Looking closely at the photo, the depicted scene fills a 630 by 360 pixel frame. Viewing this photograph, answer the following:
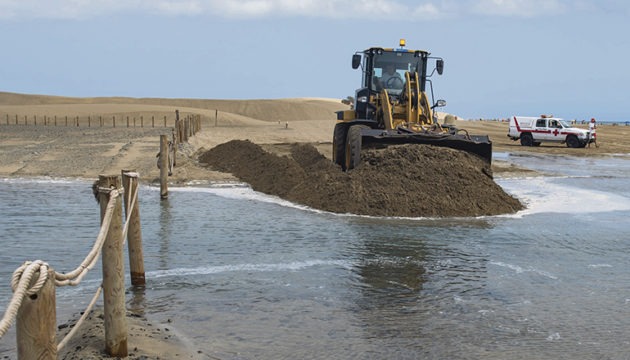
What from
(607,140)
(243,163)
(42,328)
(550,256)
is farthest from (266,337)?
(607,140)

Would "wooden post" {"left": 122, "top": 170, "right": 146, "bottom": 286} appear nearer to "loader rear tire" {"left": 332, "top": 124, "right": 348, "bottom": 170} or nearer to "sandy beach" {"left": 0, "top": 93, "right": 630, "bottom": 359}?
"sandy beach" {"left": 0, "top": 93, "right": 630, "bottom": 359}

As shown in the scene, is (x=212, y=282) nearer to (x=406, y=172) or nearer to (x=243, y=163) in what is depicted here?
(x=406, y=172)

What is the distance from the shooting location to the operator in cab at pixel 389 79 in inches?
762

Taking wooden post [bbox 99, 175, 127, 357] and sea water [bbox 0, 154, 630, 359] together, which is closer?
wooden post [bbox 99, 175, 127, 357]

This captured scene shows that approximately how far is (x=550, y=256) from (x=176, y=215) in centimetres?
711

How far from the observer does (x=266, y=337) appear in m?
7.29

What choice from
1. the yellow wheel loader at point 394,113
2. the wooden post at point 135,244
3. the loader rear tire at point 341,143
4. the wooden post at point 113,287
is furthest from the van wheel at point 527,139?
the wooden post at point 113,287

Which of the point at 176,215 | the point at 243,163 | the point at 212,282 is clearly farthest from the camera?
the point at 243,163

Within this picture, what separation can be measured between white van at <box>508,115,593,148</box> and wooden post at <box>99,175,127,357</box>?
36516 mm

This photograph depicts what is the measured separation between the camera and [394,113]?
1839cm

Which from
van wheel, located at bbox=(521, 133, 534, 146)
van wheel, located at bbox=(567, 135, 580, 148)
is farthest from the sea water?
van wheel, located at bbox=(521, 133, 534, 146)

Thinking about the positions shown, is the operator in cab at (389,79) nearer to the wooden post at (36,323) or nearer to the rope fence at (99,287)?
the rope fence at (99,287)

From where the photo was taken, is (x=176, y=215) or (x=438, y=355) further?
(x=176, y=215)

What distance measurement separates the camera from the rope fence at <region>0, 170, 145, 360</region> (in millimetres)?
4043
